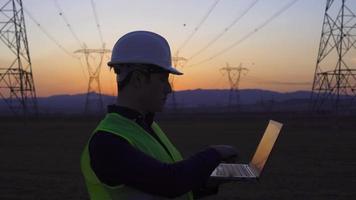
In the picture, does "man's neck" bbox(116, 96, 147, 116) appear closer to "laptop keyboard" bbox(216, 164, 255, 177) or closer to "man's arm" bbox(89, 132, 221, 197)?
"man's arm" bbox(89, 132, 221, 197)

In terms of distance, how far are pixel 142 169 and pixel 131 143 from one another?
143 millimetres

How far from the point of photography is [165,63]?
8.48 ft

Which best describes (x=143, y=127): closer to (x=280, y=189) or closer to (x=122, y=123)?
(x=122, y=123)

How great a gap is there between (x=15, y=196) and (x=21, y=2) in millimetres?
39682

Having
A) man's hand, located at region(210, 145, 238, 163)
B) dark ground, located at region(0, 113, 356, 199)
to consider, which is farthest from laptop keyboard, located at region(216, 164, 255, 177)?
dark ground, located at region(0, 113, 356, 199)

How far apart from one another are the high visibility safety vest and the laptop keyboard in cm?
30

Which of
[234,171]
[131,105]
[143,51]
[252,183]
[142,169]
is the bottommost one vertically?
[252,183]

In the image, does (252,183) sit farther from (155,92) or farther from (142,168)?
(142,168)

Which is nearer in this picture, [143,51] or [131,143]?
[131,143]

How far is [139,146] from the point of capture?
2.50m

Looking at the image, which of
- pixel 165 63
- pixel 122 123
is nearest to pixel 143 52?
pixel 165 63

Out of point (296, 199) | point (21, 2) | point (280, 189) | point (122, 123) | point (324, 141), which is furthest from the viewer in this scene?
point (21, 2)

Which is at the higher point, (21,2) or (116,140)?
(21,2)

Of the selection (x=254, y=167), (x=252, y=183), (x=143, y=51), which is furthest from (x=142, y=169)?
(x=252, y=183)
